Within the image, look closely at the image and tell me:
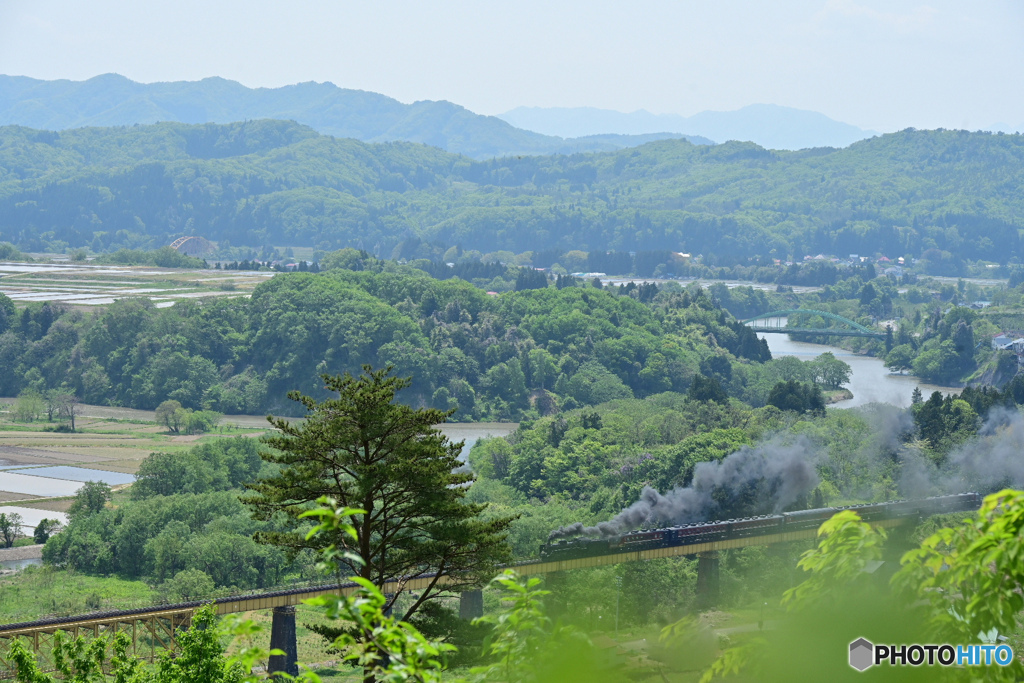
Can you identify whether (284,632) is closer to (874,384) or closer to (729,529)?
(729,529)

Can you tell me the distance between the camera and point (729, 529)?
210 feet

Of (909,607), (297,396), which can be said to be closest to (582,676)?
(909,607)

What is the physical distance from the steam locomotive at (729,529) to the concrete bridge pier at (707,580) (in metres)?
0.89

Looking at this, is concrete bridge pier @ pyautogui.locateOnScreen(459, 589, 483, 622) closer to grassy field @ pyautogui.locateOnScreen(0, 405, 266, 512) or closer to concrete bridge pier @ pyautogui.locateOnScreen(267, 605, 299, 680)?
concrete bridge pier @ pyautogui.locateOnScreen(267, 605, 299, 680)

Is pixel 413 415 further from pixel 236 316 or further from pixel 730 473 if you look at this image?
pixel 236 316

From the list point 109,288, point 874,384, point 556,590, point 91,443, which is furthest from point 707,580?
point 109,288

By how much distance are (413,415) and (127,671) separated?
8884 mm

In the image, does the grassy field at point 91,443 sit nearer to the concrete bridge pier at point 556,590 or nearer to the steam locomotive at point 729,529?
the concrete bridge pier at point 556,590

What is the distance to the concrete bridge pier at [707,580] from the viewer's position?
61375 millimetres

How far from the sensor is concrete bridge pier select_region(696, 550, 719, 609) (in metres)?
61.4

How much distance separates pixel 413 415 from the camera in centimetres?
3069

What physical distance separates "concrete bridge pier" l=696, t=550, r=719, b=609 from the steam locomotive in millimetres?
892

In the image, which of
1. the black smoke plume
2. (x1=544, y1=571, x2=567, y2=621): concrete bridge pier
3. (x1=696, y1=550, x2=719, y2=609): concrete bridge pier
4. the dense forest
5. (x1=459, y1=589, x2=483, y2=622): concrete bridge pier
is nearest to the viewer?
(x1=459, y1=589, x2=483, y2=622): concrete bridge pier

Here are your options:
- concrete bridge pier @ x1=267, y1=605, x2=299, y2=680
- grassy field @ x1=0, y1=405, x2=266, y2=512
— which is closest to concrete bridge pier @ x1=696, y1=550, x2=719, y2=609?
concrete bridge pier @ x1=267, y1=605, x2=299, y2=680
